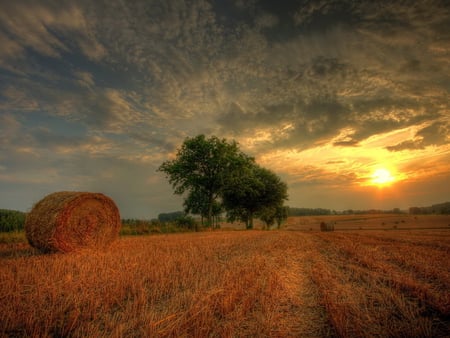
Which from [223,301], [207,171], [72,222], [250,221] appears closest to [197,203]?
[207,171]

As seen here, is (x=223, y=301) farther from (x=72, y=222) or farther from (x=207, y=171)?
(x=207, y=171)

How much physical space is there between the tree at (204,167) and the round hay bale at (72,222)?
57.1 ft

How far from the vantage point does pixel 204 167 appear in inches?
1149

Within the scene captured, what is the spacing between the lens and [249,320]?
2.85m

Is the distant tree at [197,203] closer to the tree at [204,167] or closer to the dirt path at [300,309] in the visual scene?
the tree at [204,167]

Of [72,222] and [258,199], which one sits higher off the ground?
[258,199]

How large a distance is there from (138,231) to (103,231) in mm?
9895

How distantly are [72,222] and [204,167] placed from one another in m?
20.5

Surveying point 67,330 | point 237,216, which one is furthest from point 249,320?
point 237,216

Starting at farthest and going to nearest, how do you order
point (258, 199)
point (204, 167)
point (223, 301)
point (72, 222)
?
point (258, 199) → point (204, 167) → point (72, 222) → point (223, 301)

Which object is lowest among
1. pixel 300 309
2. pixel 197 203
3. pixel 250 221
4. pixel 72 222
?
pixel 300 309

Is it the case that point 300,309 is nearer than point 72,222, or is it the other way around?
point 300,309

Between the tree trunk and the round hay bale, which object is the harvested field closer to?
the round hay bale

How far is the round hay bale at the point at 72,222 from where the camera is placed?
27.6 feet
